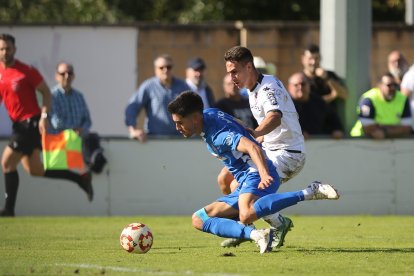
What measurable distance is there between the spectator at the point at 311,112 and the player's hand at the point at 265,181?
18.9 feet

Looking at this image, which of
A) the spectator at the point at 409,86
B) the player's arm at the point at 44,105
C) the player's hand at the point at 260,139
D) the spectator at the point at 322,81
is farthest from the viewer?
the spectator at the point at 409,86

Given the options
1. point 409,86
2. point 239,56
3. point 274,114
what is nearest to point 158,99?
point 409,86

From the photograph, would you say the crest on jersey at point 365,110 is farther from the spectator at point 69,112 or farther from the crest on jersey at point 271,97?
the crest on jersey at point 271,97

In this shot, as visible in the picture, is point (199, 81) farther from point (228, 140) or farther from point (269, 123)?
point (228, 140)

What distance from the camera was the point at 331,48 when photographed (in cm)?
1745

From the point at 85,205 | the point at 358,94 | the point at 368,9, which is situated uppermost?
the point at 368,9

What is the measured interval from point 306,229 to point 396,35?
8390 mm

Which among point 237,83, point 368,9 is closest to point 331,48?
point 368,9

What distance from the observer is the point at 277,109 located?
11039 mm

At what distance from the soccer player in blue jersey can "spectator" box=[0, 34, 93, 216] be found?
5227mm

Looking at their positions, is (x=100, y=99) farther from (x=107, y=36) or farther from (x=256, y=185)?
(x=256, y=185)

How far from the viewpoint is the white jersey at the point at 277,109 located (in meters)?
11.1

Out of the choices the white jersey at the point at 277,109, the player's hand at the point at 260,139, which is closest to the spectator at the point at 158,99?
the player's hand at the point at 260,139

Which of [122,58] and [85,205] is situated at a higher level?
[122,58]
